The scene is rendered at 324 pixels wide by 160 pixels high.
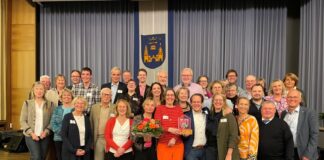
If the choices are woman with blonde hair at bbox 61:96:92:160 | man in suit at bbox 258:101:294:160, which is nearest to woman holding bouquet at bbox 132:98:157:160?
woman with blonde hair at bbox 61:96:92:160

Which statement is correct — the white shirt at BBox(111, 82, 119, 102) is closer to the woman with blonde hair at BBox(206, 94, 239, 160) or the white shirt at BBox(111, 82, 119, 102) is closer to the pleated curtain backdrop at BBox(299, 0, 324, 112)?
the woman with blonde hair at BBox(206, 94, 239, 160)

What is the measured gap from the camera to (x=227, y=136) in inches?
139

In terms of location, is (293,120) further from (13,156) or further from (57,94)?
(13,156)

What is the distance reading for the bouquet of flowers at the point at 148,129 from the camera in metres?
3.52

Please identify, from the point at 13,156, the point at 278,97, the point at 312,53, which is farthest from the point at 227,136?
the point at 13,156

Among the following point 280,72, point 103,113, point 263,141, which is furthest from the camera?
point 280,72

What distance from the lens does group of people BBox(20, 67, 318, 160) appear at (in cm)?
347

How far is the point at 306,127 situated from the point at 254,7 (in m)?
3.57

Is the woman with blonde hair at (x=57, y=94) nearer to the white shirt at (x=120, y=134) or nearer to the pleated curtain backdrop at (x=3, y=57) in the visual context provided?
the white shirt at (x=120, y=134)

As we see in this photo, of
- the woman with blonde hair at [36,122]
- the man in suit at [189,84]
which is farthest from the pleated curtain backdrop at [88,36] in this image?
the woman with blonde hair at [36,122]

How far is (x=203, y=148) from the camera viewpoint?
379 centimetres

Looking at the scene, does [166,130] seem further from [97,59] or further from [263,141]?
[97,59]

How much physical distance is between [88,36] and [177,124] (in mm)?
4039

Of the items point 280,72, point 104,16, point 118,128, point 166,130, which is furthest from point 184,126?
Answer: point 104,16
